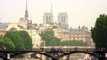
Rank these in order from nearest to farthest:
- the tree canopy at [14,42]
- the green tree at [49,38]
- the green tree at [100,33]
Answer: the green tree at [100,33] → the tree canopy at [14,42] → the green tree at [49,38]

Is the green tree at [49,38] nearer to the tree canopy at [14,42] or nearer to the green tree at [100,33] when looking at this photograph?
the tree canopy at [14,42]

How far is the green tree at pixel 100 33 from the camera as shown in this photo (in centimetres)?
8438

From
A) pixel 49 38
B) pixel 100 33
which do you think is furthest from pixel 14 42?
pixel 49 38

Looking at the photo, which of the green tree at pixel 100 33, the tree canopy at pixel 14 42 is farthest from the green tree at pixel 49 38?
the green tree at pixel 100 33

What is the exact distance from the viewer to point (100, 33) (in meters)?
87.8

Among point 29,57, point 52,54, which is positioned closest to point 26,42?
point 29,57

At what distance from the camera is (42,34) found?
182250 mm

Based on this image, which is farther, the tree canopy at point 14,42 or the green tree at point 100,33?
the tree canopy at point 14,42

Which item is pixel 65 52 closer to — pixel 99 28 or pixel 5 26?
pixel 99 28

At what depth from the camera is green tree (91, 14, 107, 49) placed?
8438cm

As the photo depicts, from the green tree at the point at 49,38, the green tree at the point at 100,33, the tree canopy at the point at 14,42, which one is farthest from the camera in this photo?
the green tree at the point at 49,38

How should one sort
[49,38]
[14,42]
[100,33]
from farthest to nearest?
[49,38] < [14,42] < [100,33]

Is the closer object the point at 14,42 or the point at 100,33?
the point at 100,33

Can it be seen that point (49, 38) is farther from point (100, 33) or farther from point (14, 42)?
point (100, 33)
